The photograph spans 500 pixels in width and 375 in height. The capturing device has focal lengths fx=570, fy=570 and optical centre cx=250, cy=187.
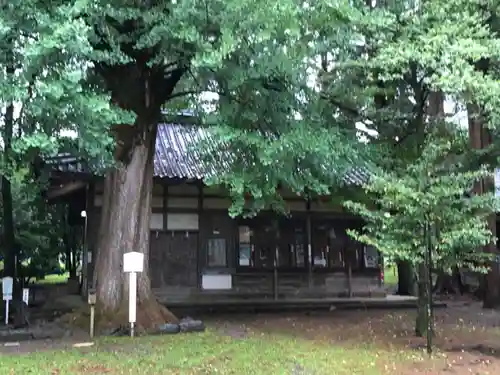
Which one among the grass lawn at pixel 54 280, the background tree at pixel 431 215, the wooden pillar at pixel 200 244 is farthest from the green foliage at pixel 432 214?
the grass lawn at pixel 54 280

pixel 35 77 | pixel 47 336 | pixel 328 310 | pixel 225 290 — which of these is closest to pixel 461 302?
pixel 328 310

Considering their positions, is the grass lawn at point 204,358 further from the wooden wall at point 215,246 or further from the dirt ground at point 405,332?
the wooden wall at point 215,246

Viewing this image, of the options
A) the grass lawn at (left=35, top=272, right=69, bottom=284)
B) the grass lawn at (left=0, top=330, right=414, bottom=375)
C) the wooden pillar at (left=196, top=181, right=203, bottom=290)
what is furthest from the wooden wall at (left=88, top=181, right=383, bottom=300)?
the grass lawn at (left=35, top=272, right=69, bottom=284)

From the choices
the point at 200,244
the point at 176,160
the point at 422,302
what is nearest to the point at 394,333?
the point at 422,302

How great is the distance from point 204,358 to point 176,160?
8855 mm

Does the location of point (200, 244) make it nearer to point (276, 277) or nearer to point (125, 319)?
point (276, 277)

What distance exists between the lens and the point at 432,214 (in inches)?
351

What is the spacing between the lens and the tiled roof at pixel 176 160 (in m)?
14.6

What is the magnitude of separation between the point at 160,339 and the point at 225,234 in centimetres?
746

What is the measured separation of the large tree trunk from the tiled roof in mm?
2055

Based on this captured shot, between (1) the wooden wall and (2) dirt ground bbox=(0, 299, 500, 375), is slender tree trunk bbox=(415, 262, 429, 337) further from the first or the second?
(1) the wooden wall

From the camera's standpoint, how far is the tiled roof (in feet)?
48.0

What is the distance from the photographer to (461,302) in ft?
64.7

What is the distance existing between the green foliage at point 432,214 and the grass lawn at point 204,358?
5.92 feet
